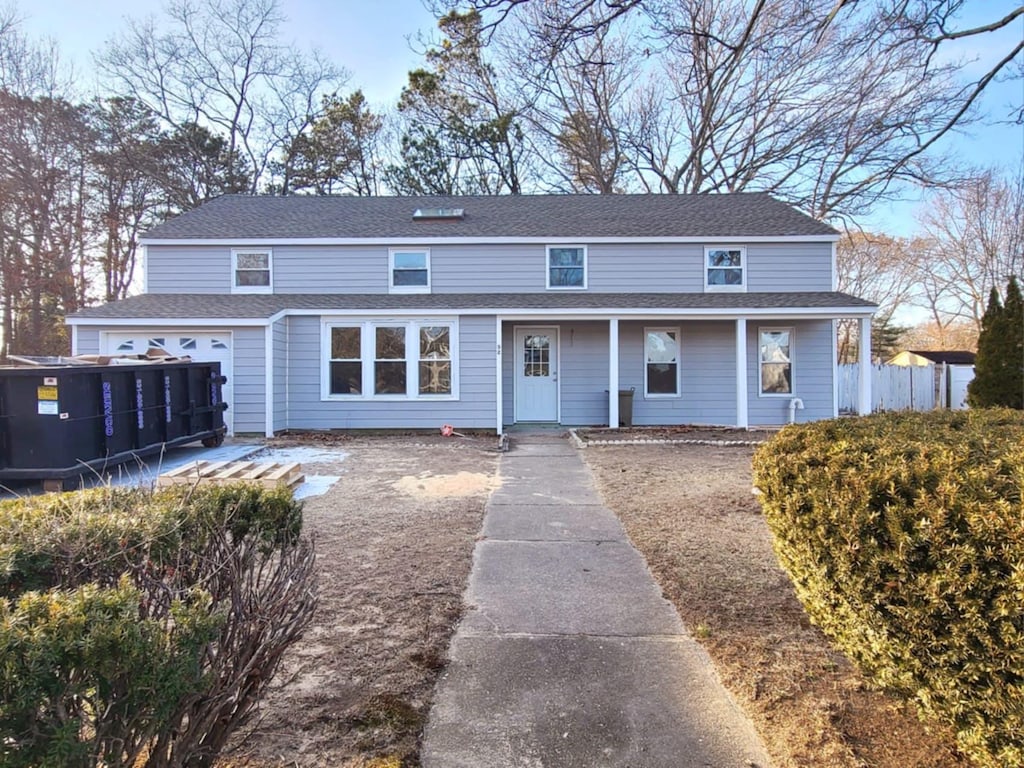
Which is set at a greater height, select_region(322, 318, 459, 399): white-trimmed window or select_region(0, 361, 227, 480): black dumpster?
select_region(322, 318, 459, 399): white-trimmed window

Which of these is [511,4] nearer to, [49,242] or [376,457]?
[376,457]

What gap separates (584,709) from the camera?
2484 millimetres

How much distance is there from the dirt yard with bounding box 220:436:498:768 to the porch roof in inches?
225

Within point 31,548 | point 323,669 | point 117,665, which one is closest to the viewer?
point 117,665

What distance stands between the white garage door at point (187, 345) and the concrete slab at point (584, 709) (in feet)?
33.5

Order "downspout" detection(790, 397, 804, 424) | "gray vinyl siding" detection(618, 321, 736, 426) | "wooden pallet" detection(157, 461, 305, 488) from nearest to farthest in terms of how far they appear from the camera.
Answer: "wooden pallet" detection(157, 461, 305, 488) → "downspout" detection(790, 397, 804, 424) → "gray vinyl siding" detection(618, 321, 736, 426)

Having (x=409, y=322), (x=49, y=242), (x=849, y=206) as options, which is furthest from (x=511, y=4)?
(x=49, y=242)

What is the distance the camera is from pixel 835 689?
262 cm

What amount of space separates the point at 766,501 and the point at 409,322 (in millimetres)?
10188

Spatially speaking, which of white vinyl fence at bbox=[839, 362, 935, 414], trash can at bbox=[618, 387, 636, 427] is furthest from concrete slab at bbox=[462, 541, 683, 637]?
white vinyl fence at bbox=[839, 362, 935, 414]

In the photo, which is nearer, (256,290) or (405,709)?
(405,709)

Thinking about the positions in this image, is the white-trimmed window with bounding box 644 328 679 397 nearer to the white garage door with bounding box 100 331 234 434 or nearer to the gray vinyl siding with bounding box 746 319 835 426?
the gray vinyl siding with bounding box 746 319 835 426

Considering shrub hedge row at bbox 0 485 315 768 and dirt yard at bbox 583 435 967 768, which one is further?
dirt yard at bbox 583 435 967 768

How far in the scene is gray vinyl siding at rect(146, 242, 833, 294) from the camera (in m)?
13.4
